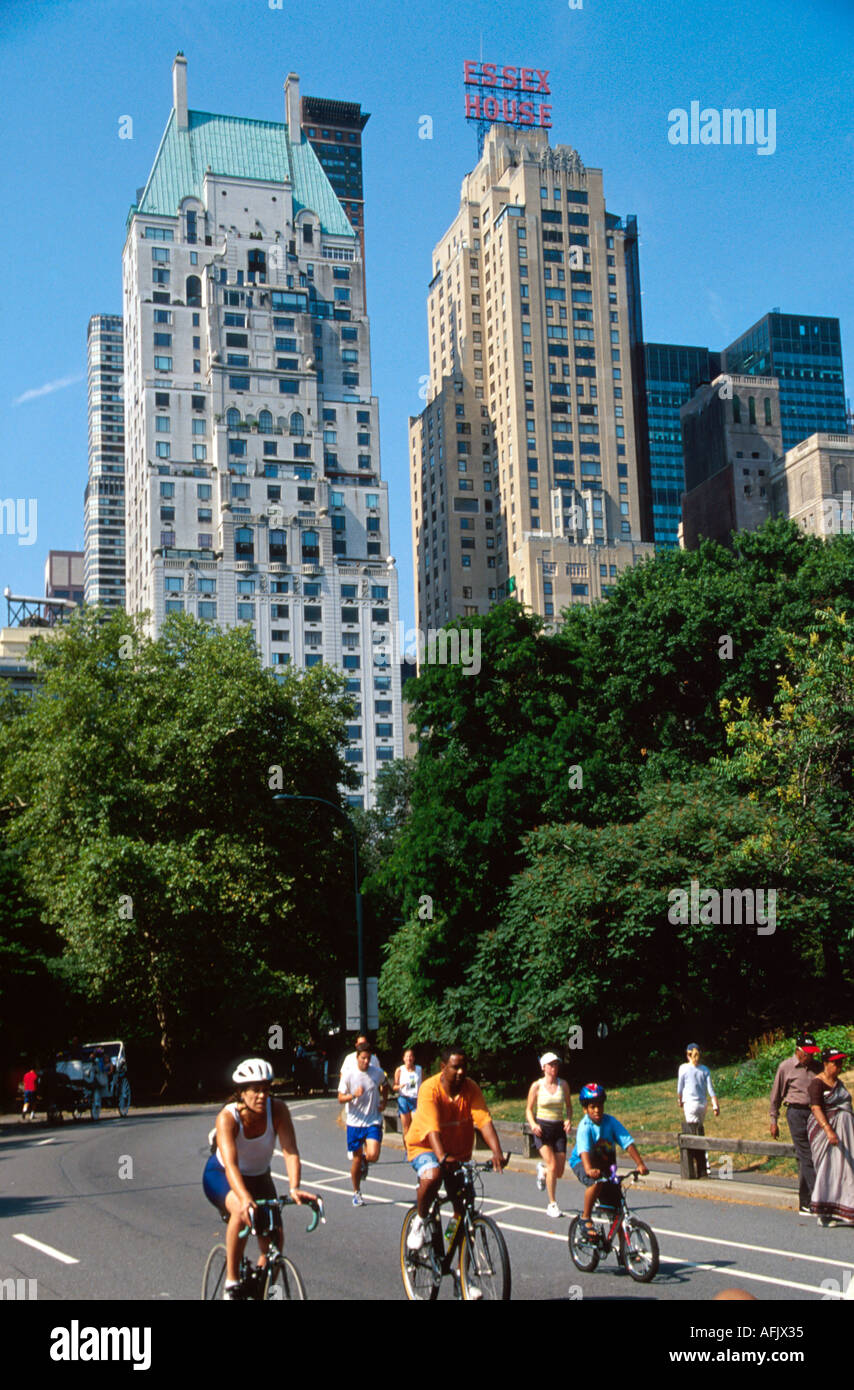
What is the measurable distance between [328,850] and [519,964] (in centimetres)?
1820

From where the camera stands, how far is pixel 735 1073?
26.1m

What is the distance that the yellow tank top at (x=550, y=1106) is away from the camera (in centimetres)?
1480

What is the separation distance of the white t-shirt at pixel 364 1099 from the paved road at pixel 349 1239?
0.93 meters

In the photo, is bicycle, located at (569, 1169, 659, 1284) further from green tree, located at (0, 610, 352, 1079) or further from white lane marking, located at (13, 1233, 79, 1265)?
green tree, located at (0, 610, 352, 1079)

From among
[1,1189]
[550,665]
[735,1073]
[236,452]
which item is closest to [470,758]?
[550,665]

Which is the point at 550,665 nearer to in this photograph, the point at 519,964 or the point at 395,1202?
the point at 519,964

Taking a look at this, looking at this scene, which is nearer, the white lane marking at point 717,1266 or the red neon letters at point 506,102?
the white lane marking at point 717,1266

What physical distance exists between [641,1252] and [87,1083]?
29.2m

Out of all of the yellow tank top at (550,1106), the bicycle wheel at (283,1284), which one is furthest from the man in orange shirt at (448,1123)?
the yellow tank top at (550,1106)

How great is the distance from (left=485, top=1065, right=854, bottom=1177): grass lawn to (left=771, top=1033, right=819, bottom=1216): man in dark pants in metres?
2.45

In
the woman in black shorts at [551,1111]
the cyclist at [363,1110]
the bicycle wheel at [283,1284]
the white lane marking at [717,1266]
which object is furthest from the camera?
the cyclist at [363,1110]

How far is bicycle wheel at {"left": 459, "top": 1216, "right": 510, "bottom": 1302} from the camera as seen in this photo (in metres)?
8.88

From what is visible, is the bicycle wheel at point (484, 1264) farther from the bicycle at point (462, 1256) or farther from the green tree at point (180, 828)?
the green tree at point (180, 828)

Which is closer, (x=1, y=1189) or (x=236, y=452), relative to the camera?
(x=1, y=1189)
